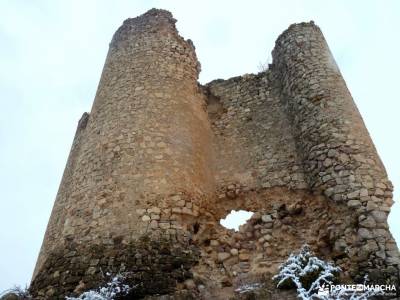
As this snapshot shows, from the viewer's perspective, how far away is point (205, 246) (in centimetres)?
612

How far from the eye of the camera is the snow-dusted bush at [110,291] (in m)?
4.91

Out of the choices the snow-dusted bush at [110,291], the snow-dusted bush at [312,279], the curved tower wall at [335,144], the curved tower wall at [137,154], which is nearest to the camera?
the snow-dusted bush at [312,279]

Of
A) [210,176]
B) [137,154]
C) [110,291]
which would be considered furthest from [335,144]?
[110,291]

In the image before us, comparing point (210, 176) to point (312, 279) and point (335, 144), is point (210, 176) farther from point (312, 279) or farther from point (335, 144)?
point (312, 279)

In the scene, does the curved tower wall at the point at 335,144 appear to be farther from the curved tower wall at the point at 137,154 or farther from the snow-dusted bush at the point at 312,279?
the curved tower wall at the point at 137,154

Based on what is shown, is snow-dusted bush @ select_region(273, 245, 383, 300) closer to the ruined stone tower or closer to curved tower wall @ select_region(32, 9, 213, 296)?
the ruined stone tower

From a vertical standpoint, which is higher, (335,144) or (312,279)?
(335,144)

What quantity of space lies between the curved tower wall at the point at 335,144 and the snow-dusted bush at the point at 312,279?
17.3 inches

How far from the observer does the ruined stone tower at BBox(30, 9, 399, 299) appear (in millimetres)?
5508

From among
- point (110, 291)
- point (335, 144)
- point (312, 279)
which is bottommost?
point (110, 291)

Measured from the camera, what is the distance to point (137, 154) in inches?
258

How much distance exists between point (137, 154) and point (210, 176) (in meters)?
1.46

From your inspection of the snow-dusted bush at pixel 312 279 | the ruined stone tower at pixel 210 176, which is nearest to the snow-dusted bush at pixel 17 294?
the ruined stone tower at pixel 210 176

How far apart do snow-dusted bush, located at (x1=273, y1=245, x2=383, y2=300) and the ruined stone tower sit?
0.33 m
